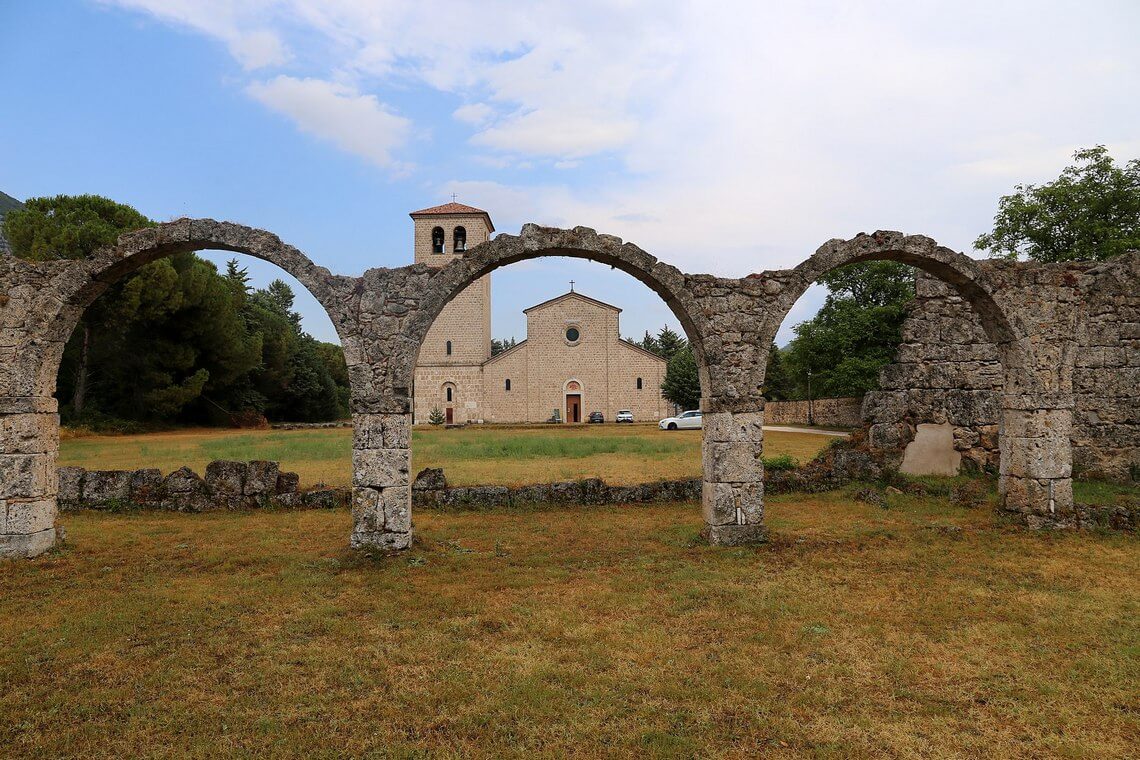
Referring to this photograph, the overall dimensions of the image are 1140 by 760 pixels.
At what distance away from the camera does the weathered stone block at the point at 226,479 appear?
1054cm

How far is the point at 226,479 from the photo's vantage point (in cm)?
1069

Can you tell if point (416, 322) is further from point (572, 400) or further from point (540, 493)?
point (572, 400)

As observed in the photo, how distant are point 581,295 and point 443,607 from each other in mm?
40816

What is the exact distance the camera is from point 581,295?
45.6 metres

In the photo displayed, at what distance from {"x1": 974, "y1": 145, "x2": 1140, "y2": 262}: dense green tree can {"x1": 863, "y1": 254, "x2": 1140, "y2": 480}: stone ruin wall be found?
1601cm

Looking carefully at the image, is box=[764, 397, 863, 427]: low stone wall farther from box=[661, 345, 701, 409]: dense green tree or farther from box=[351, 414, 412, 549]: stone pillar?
box=[351, 414, 412, 549]: stone pillar

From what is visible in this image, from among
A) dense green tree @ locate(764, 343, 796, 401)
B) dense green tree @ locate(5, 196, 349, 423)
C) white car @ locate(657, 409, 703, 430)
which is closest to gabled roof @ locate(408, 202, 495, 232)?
dense green tree @ locate(5, 196, 349, 423)

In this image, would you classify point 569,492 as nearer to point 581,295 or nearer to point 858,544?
point 858,544

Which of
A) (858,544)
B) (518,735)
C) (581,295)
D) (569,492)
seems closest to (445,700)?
(518,735)

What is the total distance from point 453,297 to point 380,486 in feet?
8.28

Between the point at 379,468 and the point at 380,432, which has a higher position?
the point at 380,432

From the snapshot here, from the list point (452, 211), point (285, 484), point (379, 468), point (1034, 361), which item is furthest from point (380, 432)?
point (452, 211)

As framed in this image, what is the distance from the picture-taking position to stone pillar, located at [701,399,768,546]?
25.6 ft

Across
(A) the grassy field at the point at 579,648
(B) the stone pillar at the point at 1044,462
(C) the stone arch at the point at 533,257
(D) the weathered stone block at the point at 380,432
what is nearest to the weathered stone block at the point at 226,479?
(A) the grassy field at the point at 579,648
